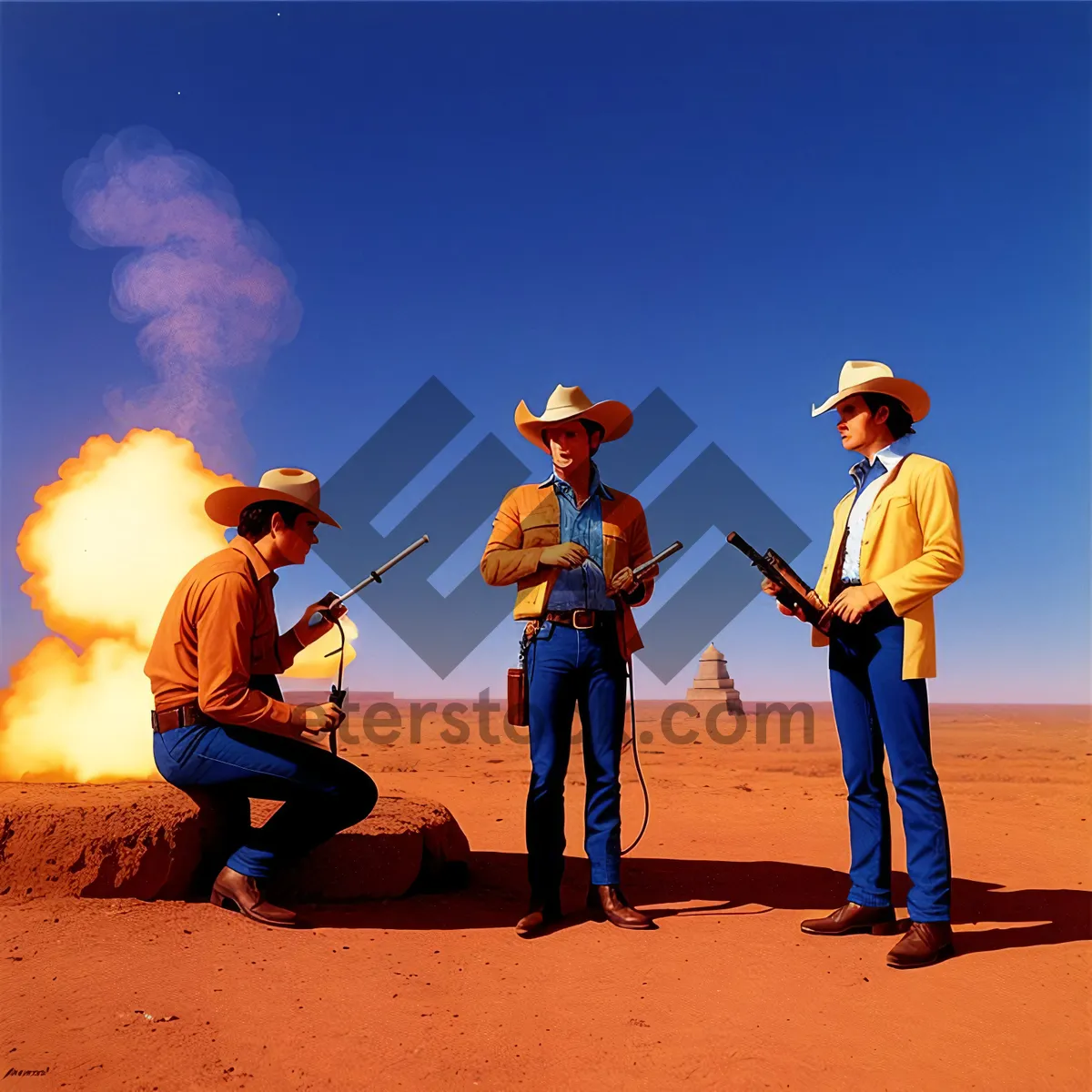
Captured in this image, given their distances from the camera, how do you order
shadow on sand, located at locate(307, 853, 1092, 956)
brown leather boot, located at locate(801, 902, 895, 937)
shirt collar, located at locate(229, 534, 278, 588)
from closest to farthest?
brown leather boot, located at locate(801, 902, 895, 937) < shirt collar, located at locate(229, 534, 278, 588) < shadow on sand, located at locate(307, 853, 1092, 956)

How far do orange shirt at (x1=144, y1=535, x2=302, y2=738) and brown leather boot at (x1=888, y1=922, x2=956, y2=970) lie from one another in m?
3.18

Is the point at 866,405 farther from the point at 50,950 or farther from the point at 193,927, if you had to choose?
the point at 50,950

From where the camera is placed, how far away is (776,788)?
12.6m

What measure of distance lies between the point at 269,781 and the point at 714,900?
2929 mm

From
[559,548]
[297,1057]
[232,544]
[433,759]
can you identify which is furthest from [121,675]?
[433,759]

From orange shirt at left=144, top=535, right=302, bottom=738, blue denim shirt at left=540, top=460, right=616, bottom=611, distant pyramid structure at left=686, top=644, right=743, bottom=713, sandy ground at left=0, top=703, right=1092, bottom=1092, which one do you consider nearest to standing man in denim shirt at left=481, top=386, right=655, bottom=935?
blue denim shirt at left=540, top=460, right=616, bottom=611

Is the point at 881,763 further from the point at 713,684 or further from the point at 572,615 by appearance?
the point at 713,684

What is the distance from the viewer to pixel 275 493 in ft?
17.0

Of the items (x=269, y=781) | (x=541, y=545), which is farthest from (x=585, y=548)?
(x=269, y=781)

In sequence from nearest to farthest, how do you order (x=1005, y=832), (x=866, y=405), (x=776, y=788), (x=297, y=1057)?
(x=297, y=1057) < (x=866, y=405) < (x=1005, y=832) < (x=776, y=788)

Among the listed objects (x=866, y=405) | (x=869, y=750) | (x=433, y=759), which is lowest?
(x=433, y=759)

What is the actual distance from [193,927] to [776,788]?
9.38 metres

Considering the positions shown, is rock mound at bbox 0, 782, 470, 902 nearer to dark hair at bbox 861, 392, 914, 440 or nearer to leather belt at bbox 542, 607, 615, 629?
leather belt at bbox 542, 607, 615, 629

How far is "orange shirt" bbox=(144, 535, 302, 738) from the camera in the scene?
Answer: 4.67 meters
